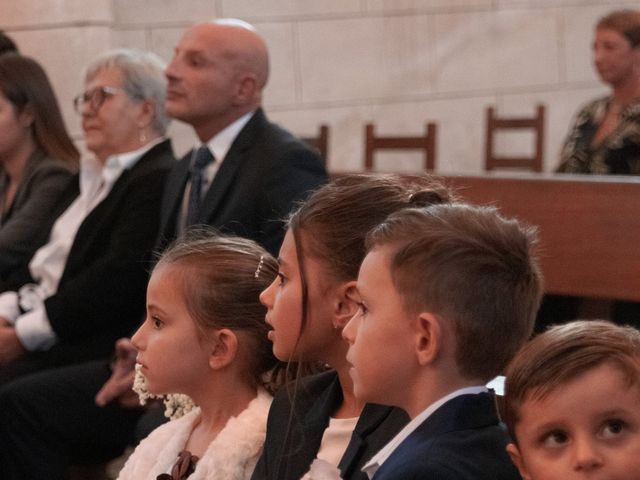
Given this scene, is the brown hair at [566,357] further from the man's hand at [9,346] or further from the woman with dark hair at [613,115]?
the woman with dark hair at [613,115]

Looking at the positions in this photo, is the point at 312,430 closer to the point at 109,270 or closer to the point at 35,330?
the point at 109,270

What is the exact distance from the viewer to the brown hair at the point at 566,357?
4.60 feet

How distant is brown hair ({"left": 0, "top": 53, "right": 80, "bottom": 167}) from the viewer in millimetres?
4359

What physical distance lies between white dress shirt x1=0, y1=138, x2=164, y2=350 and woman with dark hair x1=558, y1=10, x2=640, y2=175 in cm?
219

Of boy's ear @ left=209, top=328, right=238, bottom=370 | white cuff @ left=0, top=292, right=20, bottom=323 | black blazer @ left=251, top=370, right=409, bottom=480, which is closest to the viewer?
black blazer @ left=251, top=370, right=409, bottom=480

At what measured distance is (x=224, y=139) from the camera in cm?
349

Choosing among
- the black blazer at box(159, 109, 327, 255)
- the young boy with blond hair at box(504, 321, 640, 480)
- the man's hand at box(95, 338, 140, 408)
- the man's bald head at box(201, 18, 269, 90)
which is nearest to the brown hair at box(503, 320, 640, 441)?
the young boy with blond hair at box(504, 321, 640, 480)

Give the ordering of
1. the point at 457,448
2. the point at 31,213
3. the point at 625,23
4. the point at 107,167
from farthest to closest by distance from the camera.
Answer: the point at 625,23 < the point at 31,213 < the point at 107,167 < the point at 457,448

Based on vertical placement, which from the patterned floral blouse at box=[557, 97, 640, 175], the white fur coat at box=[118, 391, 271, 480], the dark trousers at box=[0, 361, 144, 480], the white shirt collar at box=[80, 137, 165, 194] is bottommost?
the dark trousers at box=[0, 361, 144, 480]

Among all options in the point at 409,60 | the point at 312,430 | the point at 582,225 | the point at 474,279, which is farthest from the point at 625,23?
the point at 474,279

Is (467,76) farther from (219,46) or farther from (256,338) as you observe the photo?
(256,338)

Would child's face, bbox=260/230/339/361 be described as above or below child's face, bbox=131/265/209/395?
above

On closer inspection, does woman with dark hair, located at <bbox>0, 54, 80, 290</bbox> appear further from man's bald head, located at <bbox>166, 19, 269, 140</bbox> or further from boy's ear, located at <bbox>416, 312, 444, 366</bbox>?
boy's ear, located at <bbox>416, 312, 444, 366</bbox>

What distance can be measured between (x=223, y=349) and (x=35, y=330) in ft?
5.11
